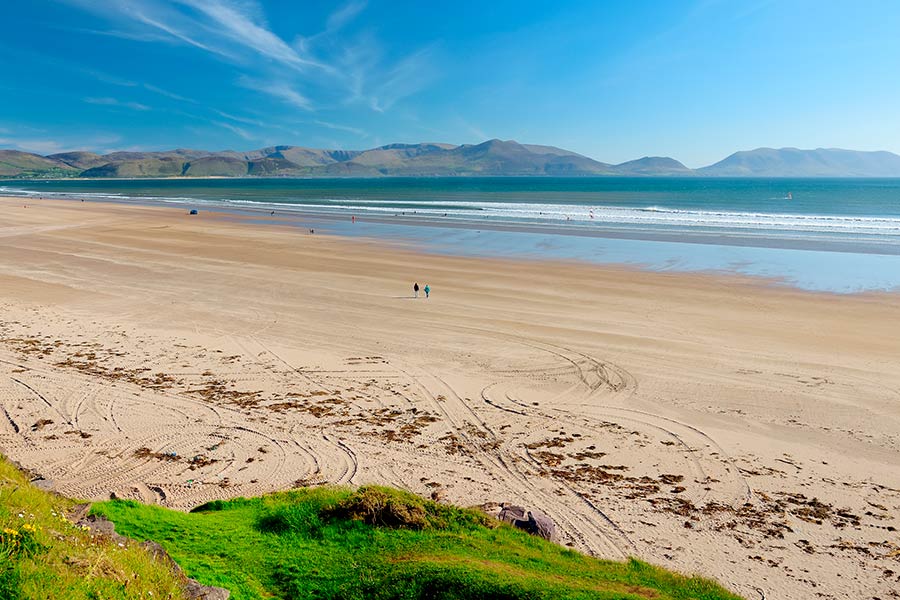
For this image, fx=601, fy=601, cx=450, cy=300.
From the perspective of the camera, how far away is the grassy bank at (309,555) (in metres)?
5.30

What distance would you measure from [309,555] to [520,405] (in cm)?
771

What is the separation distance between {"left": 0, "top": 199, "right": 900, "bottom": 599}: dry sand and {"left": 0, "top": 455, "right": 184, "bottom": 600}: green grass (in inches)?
146

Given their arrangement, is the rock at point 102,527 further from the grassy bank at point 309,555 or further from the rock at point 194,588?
the rock at point 194,588

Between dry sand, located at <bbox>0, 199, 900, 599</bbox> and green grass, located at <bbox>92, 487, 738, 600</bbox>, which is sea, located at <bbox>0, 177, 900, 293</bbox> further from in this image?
green grass, located at <bbox>92, 487, 738, 600</bbox>

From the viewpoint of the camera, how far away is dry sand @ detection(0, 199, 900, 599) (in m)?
9.52

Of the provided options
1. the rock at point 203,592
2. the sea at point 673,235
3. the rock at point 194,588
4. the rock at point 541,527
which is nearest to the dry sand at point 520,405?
the rock at point 541,527

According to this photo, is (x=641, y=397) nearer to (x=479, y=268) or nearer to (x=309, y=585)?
(x=309, y=585)

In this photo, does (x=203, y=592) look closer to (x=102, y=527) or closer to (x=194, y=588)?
(x=194, y=588)

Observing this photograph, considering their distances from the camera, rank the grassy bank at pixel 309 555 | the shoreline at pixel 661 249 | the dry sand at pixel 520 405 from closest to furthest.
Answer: the grassy bank at pixel 309 555 → the dry sand at pixel 520 405 → the shoreline at pixel 661 249

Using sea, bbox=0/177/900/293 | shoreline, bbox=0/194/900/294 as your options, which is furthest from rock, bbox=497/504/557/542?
sea, bbox=0/177/900/293

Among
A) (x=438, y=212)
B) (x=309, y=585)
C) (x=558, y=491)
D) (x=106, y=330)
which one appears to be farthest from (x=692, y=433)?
(x=438, y=212)

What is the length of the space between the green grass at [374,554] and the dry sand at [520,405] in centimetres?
162

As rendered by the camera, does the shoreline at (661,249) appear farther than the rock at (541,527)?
Yes

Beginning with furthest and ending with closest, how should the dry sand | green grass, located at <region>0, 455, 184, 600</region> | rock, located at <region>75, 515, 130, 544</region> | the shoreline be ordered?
the shoreline, the dry sand, rock, located at <region>75, 515, 130, 544</region>, green grass, located at <region>0, 455, 184, 600</region>
